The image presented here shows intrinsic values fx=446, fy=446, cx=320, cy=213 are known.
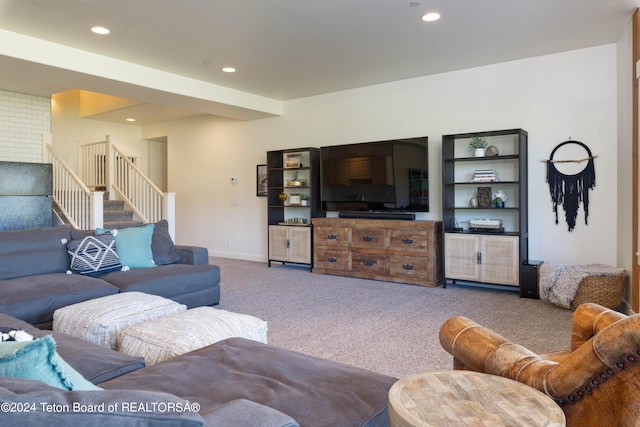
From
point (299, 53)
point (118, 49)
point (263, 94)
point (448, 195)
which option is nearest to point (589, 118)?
point (448, 195)

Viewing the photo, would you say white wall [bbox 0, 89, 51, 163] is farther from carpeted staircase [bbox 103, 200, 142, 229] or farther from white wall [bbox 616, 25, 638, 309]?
white wall [bbox 616, 25, 638, 309]

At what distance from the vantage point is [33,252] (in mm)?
3775

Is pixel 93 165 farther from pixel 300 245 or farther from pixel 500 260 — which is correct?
pixel 500 260

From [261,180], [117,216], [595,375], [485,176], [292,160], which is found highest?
[292,160]

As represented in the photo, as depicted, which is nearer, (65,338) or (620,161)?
(65,338)

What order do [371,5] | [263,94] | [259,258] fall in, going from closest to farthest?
[371,5], [263,94], [259,258]

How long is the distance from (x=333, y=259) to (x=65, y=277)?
3.54m

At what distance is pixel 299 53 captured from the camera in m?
4.98

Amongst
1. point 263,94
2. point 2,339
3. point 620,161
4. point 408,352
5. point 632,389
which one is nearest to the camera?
point 632,389

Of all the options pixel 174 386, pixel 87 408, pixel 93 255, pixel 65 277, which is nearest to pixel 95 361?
pixel 174 386

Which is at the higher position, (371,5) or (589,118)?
(371,5)

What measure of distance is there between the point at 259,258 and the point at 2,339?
661 cm

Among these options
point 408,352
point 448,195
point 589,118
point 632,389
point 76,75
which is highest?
point 76,75

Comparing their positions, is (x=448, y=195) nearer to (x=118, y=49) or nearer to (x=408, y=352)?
(x=408, y=352)
